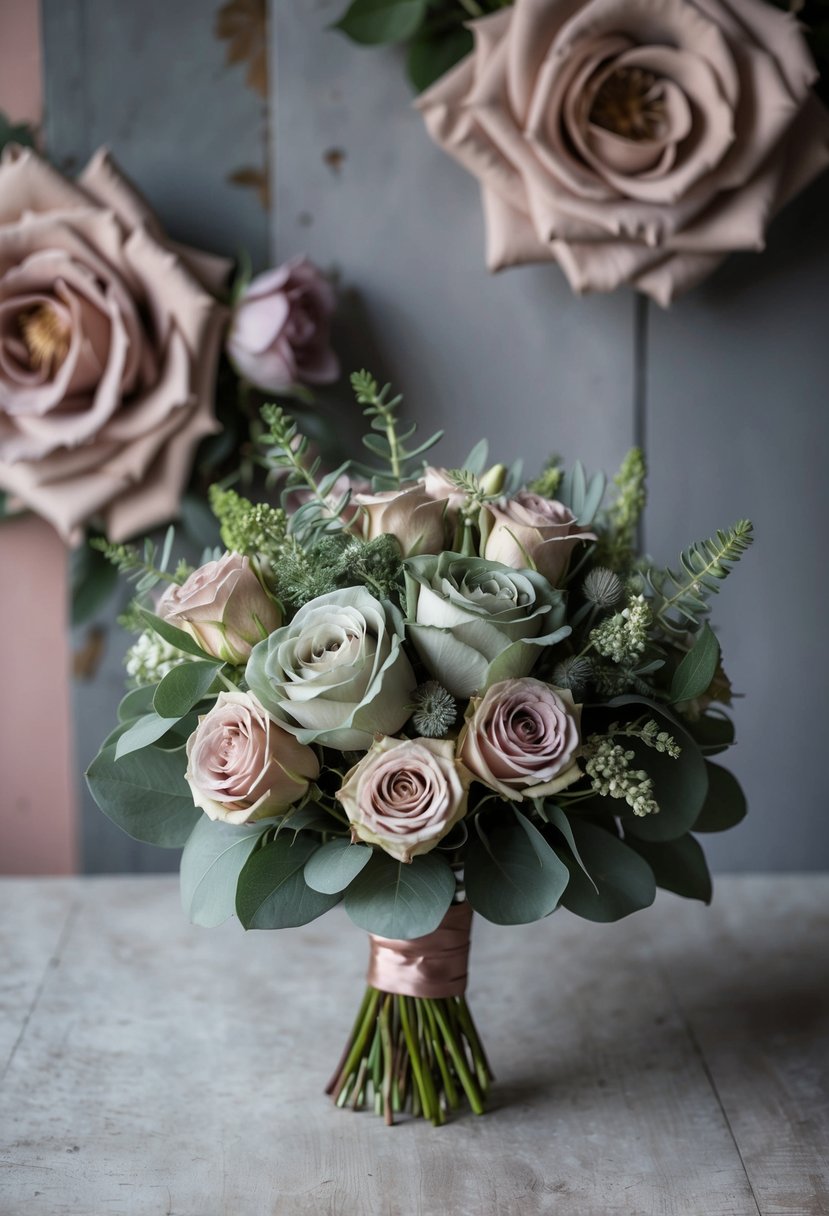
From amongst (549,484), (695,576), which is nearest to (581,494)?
(549,484)

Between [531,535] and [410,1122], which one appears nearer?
[531,535]

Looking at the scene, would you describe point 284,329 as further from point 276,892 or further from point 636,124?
point 276,892

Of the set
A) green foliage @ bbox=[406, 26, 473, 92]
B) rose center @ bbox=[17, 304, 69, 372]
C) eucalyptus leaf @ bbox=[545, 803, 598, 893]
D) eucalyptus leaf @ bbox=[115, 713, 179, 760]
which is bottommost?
eucalyptus leaf @ bbox=[545, 803, 598, 893]

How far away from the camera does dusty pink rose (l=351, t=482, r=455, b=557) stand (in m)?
0.70

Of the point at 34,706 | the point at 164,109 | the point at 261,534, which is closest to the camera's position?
the point at 261,534

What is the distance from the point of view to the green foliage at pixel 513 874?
68cm

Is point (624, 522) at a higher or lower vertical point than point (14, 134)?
lower

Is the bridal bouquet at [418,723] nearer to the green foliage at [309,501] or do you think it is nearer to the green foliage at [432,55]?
the green foliage at [309,501]

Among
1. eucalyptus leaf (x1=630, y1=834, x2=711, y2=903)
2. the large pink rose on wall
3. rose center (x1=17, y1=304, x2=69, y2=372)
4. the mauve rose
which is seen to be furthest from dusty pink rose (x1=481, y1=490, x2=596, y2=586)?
rose center (x1=17, y1=304, x2=69, y2=372)

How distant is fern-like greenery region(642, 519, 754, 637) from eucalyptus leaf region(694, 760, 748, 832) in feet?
0.43

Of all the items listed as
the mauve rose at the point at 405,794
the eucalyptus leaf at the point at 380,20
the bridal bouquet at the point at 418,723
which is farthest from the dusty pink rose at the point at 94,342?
the mauve rose at the point at 405,794

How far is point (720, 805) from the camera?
809 millimetres

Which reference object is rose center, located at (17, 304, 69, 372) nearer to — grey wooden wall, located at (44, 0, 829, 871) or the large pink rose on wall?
grey wooden wall, located at (44, 0, 829, 871)

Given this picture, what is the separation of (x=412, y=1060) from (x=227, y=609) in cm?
37
